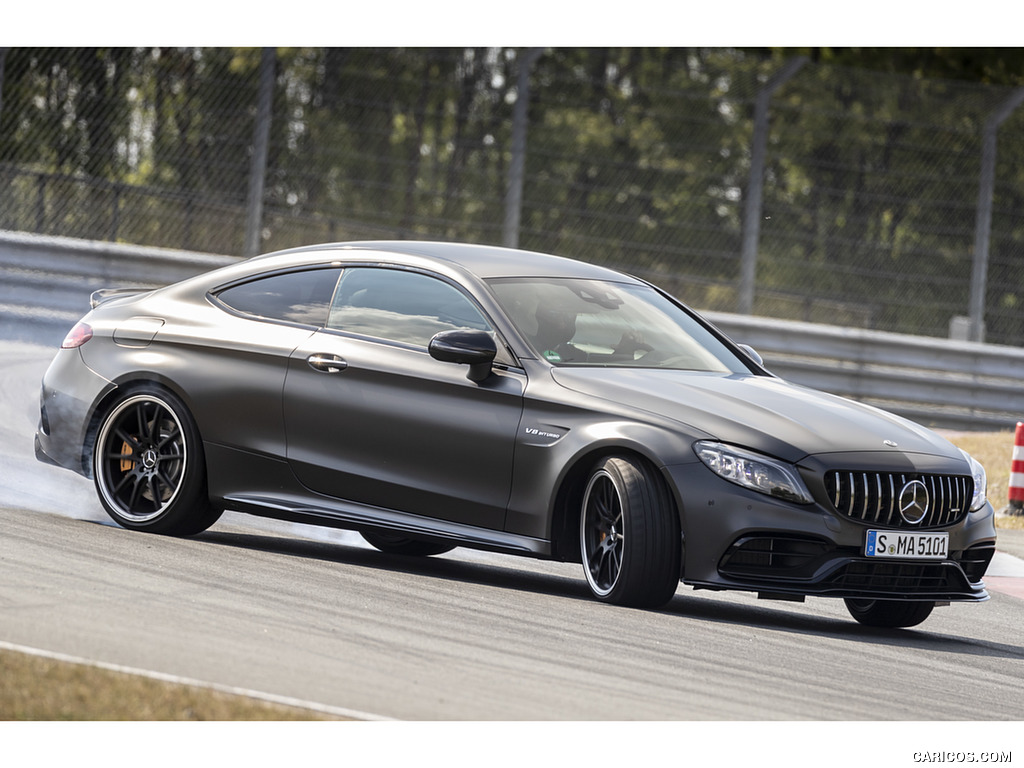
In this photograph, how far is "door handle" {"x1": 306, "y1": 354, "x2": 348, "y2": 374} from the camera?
297 inches

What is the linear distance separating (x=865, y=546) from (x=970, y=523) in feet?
2.22

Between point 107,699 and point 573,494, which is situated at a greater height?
point 573,494

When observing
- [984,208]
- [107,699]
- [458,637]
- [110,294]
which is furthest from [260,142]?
[107,699]

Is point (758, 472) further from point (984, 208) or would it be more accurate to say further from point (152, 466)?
point (984, 208)

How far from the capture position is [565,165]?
50.6 feet

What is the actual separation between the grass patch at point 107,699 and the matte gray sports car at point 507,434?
249 centimetres

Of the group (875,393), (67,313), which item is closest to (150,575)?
(67,313)

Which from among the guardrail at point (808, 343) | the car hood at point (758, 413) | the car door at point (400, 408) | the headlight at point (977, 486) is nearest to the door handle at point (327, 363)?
the car door at point (400, 408)

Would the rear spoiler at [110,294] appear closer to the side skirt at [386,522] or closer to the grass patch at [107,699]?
the side skirt at [386,522]

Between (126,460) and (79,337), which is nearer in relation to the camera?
(126,460)

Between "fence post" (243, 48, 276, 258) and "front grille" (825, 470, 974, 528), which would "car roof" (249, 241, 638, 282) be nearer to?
"front grille" (825, 470, 974, 528)

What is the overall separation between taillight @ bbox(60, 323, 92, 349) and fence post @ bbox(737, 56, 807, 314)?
25.7ft

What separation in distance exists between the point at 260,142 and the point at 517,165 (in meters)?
2.32

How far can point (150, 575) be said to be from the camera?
262 inches
